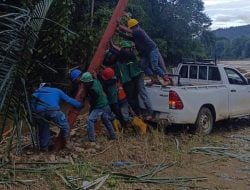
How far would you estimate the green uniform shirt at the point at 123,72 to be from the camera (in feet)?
31.8

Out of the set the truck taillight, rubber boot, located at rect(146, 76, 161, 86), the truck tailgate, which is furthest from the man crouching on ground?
rubber boot, located at rect(146, 76, 161, 86)

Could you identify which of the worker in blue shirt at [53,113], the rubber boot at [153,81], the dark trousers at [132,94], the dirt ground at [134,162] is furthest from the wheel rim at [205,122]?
the worker in blue shirt at [53,113]

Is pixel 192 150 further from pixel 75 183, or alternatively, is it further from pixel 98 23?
pixel 98 23

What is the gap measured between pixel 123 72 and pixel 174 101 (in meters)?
1.21

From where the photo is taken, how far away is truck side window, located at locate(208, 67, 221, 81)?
1117 centimetres

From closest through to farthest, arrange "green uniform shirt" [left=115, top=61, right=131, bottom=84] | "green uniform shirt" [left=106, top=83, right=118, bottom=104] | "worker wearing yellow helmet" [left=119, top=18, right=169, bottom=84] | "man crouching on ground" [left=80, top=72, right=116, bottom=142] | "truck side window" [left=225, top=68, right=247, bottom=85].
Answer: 1. "man crouching on ground" [left=80, top=72, right=116, bottom=142]
2. "green uniform shirt" [left=106, top=83, right=118, bottom=104]
3. "green uniform shirt" [left=115, top=61, right=131, bottom=84]
4. "worker wearing yellow helmet" [left=119, top=18, right=169, bottom=84]
5. "truck side window" [left=225, top=68, right=247, bottom=85]

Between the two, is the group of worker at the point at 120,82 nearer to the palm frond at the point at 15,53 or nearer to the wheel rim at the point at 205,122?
the wheel rim at the point at 205,122

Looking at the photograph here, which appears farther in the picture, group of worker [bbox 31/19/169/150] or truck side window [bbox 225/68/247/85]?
truck side window [bbox 225/68/247/85]

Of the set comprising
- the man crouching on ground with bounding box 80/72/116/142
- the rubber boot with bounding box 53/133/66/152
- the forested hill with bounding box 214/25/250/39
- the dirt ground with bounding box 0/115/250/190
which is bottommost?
the dirt ground with bounding box 0/115/250/190

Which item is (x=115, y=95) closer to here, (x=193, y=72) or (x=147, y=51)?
(x=147, y=51)

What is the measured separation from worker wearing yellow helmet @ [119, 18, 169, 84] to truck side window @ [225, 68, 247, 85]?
77.6 inches

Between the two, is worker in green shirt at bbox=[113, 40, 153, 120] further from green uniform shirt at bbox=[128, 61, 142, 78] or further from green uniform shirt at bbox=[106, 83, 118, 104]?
Answer: green uniform shirt at bbox=[106, 83, 118, 104]

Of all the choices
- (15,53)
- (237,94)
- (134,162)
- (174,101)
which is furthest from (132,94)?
(15,53)

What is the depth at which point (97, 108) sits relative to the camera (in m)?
8.66
